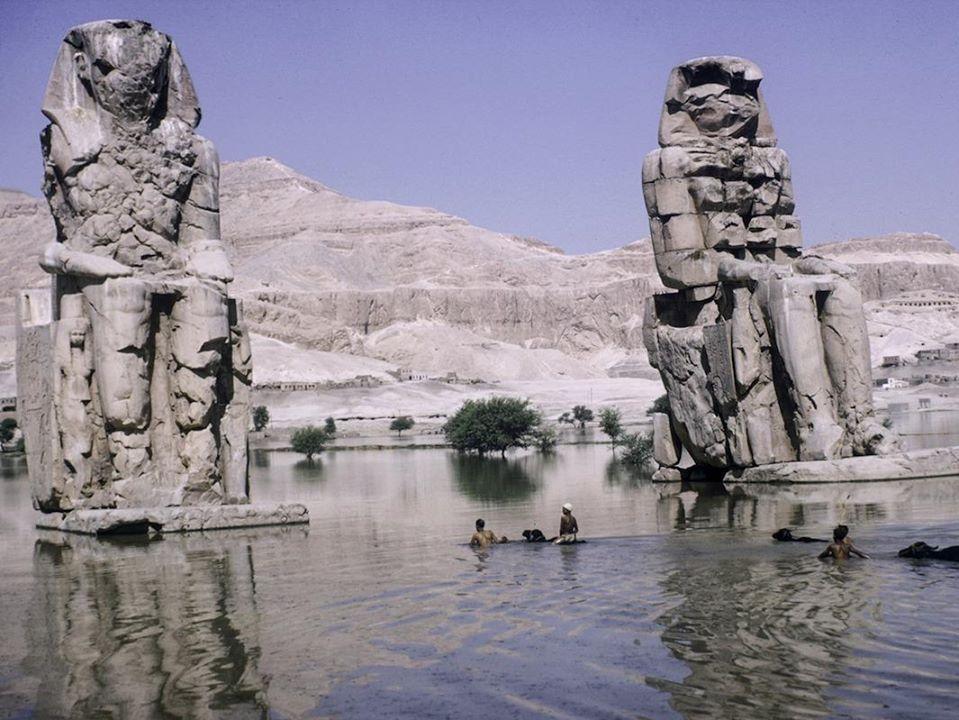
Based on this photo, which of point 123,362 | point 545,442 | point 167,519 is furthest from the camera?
point 545,442

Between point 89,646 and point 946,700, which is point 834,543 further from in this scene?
point 89,646

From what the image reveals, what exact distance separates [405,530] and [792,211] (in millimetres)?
10217

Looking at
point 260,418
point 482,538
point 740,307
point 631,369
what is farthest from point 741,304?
point 631,369

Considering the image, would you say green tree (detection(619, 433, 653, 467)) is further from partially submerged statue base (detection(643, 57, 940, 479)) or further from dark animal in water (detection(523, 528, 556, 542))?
dark animal in water (detection(523, 528, 556, 542))

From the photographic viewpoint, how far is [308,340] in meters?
135

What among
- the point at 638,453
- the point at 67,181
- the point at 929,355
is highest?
the point at 929,355

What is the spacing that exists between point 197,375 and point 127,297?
1506mm

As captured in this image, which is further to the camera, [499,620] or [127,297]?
[127,297]

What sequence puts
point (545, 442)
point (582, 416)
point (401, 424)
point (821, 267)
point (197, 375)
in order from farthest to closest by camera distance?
point (582, 416) < point (401, 424) < point (545, 442) < point (821, 267) < point (197, 375)

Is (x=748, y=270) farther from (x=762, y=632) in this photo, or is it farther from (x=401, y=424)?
(x=401, y=424)

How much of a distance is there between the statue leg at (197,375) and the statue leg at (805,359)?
8854 mm

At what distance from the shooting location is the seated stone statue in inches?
970

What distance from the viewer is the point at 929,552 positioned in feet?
49.6

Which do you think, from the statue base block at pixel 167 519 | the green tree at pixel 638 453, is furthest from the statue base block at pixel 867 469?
the green tree at pixel 638 453
